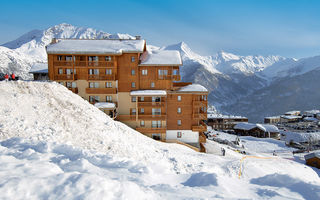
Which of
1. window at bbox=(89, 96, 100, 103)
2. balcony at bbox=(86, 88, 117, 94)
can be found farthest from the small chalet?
window at bbox=(89, 96, 100, 103)

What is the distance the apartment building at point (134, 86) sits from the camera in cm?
2811

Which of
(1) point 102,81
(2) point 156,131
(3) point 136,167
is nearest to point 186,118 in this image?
(2) point 156,131

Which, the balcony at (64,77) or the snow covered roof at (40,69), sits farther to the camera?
the snow covered roof at (40,69)

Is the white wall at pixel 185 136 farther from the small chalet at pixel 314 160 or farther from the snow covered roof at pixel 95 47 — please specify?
the small chalet at pixel 314 160

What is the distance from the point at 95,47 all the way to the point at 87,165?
22.5m

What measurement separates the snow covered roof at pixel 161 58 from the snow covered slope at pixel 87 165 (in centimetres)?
1233

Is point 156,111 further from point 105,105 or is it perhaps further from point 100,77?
point 100,77

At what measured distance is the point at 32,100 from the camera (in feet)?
59.1

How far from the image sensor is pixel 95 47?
28688mm

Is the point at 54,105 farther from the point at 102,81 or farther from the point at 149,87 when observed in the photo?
the point at 149,87

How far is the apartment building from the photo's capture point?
28109 mm

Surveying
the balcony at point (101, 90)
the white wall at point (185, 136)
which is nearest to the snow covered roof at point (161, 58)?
the balcony at point (101, 90)

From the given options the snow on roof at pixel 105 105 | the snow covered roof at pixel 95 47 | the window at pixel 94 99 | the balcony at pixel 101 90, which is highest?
the snow covered roof at pixel 95 47

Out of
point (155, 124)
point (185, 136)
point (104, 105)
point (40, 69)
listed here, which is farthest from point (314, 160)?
point (40, 69)
